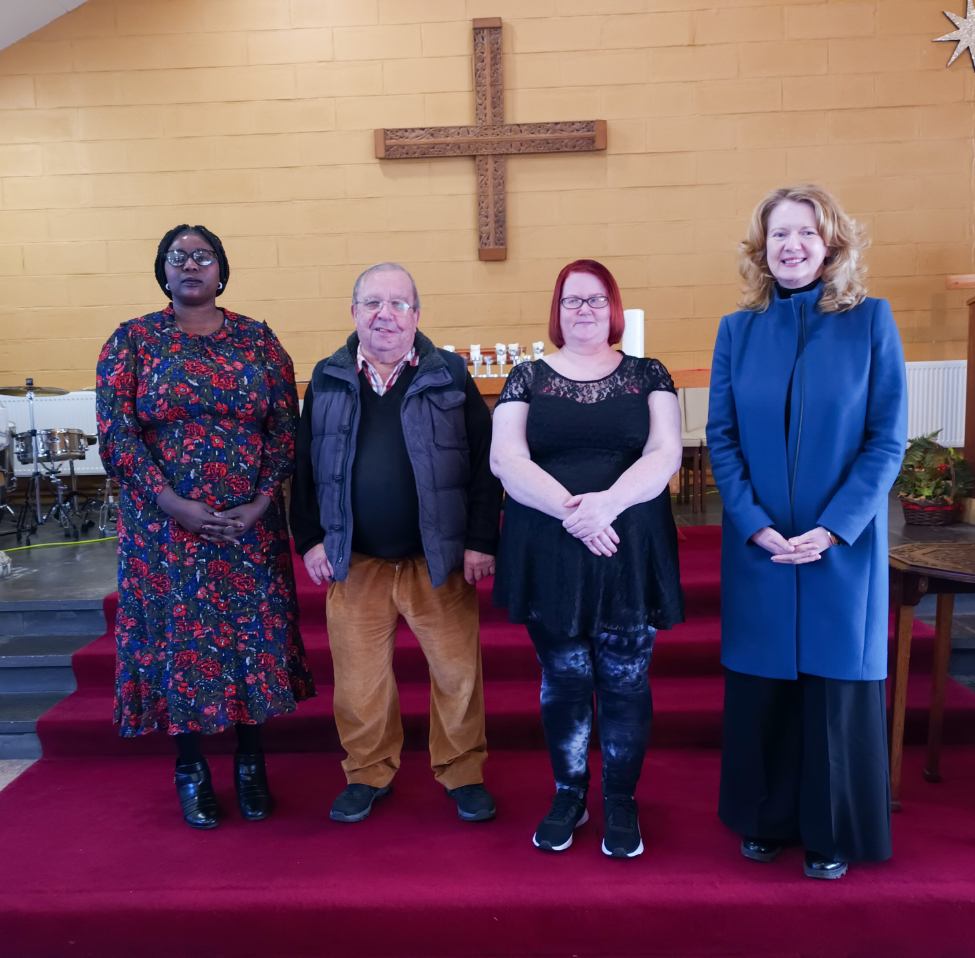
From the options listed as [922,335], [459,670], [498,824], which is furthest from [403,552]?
[922,335]

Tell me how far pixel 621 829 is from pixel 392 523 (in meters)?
0.88

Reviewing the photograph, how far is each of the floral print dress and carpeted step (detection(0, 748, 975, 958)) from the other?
337mm

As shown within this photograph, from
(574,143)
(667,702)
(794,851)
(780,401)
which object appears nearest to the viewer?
(780,401)

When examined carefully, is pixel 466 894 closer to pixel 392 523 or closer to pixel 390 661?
pixel 390 661

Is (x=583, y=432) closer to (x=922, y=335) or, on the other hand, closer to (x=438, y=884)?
(x=438, y=884)

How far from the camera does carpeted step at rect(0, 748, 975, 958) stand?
6.13ft

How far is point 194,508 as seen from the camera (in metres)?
2.10

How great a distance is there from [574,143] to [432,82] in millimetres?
1002

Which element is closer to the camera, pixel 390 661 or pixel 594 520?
pixel 594 520

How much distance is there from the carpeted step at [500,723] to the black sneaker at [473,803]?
1.44 feet

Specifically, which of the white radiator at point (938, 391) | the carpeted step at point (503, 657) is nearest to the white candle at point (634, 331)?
the carpeted step at point (503, 657)

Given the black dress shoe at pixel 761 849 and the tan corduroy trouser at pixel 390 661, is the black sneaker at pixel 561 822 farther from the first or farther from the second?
the black dress shoe at pixel 761 849

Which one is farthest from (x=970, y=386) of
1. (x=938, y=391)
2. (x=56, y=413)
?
(x=56, y=413)

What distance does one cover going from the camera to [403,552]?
2232mm
